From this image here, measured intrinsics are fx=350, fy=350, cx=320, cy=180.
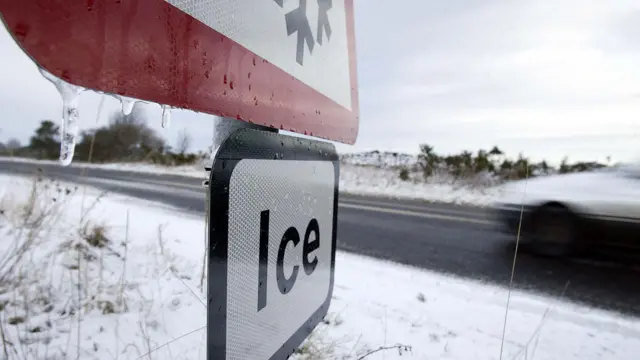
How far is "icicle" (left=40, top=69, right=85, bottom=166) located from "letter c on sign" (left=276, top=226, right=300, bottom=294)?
1.06 ft

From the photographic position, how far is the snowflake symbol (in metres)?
0.59

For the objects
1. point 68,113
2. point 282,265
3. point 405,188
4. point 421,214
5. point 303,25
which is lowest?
point 421,214

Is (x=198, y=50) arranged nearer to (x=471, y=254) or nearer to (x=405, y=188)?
(x=471, y=254)

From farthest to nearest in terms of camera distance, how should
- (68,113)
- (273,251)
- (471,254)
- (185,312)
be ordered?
1. (471,254)
2. (185,312)
3. (273,251)
4. (68,113)

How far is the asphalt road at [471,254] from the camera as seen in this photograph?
354 cm

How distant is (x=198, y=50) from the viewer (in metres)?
0.39

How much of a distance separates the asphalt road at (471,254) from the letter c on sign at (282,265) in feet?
8.24

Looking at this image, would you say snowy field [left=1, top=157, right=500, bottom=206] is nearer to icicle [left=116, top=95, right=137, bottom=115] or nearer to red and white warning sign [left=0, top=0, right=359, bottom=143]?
red and white warning sign [left=0, top=0, right=359, bottom=143]

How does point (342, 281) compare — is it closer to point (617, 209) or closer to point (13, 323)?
point (13, 323)

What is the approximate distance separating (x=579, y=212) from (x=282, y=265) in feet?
16.5

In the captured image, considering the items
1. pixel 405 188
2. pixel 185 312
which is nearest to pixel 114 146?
pixel 185 312

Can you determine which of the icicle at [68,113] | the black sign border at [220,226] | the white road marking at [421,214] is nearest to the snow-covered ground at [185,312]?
the black sign border at [220,226]

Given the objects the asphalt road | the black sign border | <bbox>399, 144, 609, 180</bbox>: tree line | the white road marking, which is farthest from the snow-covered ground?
<bbox>399, 144, 609, 180</bbox>: tree line

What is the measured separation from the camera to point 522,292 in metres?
3.44
